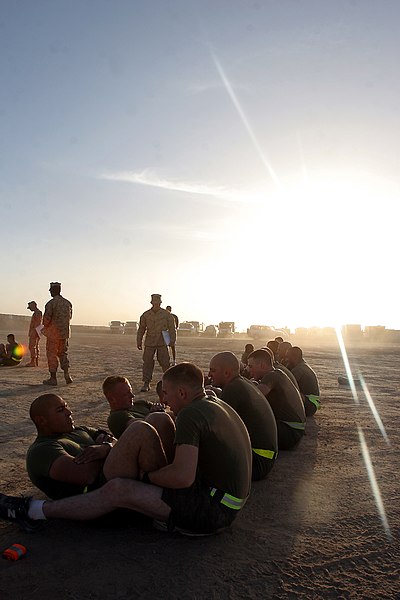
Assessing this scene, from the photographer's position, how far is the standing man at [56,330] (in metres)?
11.6

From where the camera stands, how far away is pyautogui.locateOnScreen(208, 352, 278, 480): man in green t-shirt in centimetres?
476

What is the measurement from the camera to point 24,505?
12.3 ft

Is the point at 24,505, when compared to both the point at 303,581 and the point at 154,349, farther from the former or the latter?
the point at 154,349

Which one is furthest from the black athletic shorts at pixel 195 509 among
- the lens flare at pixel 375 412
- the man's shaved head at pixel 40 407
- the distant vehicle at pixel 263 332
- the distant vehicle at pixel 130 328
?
the distant vehicle at pixel 130 328

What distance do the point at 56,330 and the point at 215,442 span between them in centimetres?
892

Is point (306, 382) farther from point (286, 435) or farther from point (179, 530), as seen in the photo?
point (179, 530)

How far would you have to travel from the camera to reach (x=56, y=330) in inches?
462

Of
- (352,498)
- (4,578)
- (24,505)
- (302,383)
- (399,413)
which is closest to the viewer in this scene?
(4,578)

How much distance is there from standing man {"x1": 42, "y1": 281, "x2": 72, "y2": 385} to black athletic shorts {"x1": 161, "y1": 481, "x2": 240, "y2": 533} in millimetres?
8516

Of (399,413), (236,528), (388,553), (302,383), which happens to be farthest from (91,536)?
A: (399,413)

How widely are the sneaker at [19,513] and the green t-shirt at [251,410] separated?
1889mm

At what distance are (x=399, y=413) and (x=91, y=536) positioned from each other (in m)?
7.24

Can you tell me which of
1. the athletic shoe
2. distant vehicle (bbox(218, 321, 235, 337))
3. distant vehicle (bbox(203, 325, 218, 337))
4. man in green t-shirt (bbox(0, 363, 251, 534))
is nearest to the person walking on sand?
man in green t-shirt (bbox(0, 363, 251, 534))

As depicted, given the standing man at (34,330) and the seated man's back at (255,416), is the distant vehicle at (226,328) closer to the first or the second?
the standing man at (34,330)
